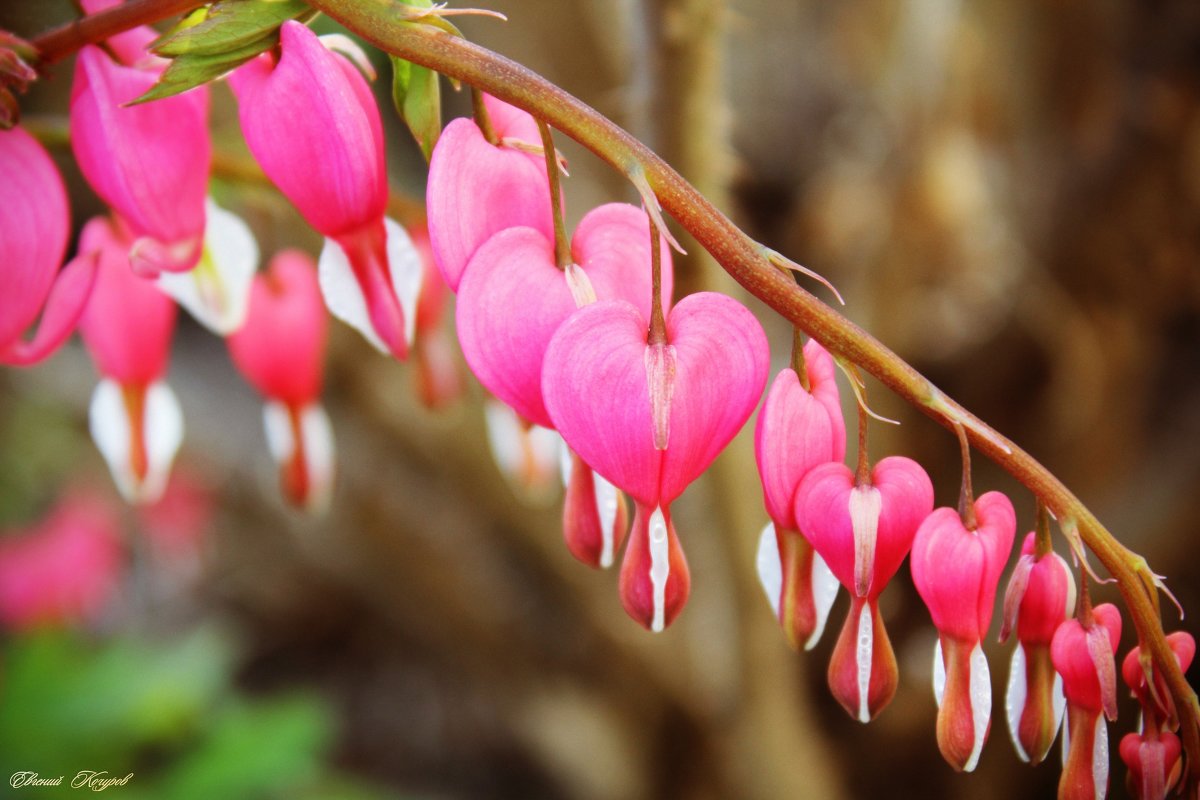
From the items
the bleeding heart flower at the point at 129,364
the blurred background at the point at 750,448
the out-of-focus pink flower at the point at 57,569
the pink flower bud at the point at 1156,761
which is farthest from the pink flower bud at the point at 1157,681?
the out-of-focus pink flower at the point at 57,569

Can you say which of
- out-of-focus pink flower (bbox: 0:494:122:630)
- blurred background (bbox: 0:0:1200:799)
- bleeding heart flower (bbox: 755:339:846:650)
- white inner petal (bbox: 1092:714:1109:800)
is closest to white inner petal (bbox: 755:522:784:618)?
bleeding heart flower (bbox: 755:339:846:650)

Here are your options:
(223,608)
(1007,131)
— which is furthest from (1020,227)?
(223,608)

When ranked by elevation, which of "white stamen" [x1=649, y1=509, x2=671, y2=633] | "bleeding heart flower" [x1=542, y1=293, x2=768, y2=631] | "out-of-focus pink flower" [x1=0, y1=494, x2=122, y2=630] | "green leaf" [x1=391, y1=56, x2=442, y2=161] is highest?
"green leaf" [x1=391, y1=56, x2=442, y2=161]

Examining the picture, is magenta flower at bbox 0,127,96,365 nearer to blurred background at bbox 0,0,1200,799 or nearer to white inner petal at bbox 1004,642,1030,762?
white inner petal at bbox 1004,642,1030,762

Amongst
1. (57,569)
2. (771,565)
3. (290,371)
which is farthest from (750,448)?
(57,569)

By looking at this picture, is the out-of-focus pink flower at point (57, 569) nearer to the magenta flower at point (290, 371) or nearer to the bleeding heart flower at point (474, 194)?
the magenta flower at point (290, 371)

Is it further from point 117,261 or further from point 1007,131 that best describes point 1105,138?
point 117,261

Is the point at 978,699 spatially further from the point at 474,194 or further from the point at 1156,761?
the point at 474,194
